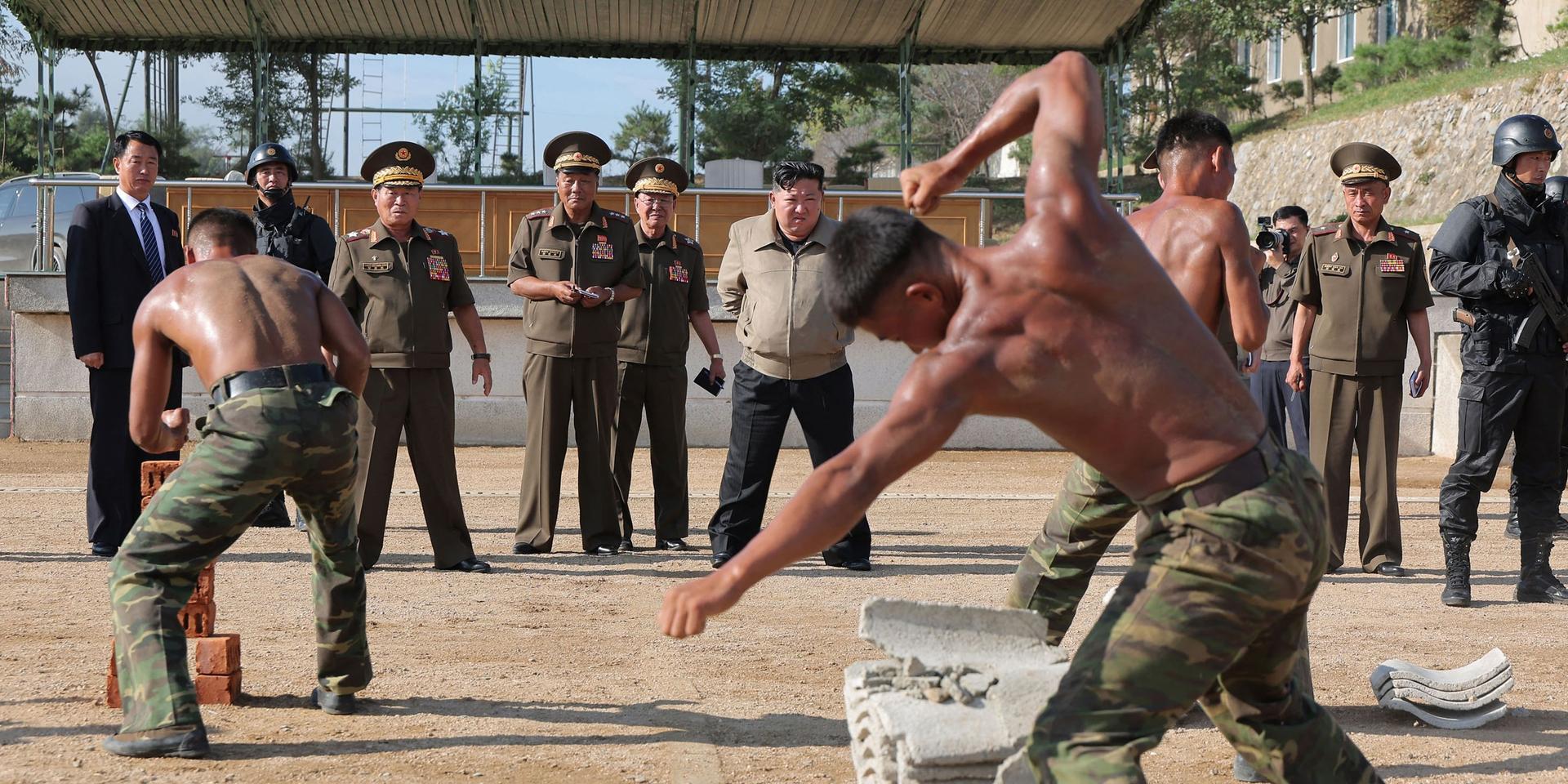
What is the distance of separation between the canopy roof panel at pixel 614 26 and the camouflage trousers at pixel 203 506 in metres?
13.3

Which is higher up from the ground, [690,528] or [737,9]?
[737,9]

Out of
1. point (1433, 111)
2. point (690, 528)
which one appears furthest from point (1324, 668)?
point (1433, 111)

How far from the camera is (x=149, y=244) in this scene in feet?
27.8

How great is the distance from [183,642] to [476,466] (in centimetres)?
912

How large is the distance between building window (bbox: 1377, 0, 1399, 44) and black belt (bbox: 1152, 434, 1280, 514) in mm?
48742

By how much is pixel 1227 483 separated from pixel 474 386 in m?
12.8

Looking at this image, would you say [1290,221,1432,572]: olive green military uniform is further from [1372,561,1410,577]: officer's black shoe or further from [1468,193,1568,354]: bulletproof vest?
[1468,193,1568,354]: bulletproof vest

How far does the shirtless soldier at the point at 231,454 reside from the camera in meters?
4.38

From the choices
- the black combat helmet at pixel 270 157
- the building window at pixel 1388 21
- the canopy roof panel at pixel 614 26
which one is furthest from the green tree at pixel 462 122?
the building window at pixel 1388 21

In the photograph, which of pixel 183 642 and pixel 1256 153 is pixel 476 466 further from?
pixel 1256 153

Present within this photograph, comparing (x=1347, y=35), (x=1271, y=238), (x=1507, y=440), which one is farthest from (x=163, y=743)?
(x=1347, y=35)

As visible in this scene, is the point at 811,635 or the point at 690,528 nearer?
the point at 811,635

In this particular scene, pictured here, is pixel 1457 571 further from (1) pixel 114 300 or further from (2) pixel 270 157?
(1) pixel 114 300

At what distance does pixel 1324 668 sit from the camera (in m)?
5.86
